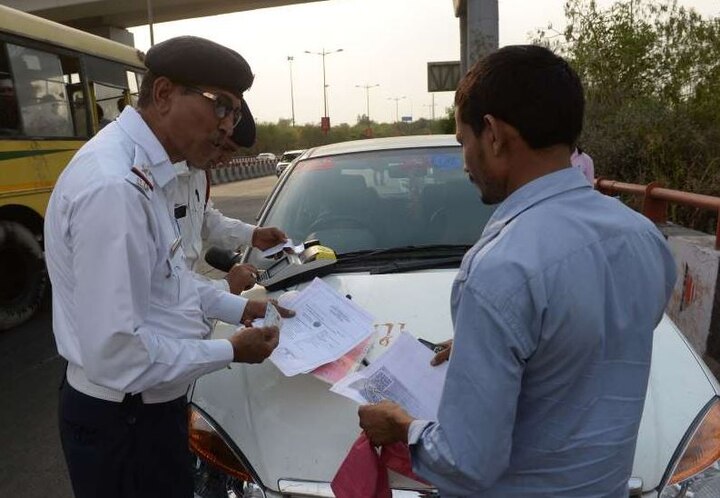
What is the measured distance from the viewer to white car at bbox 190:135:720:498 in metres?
1.74

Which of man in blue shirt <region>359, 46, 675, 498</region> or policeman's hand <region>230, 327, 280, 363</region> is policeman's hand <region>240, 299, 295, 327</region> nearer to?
policeman's hand <region>230, 327, 280, 363</region>

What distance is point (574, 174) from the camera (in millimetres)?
1193

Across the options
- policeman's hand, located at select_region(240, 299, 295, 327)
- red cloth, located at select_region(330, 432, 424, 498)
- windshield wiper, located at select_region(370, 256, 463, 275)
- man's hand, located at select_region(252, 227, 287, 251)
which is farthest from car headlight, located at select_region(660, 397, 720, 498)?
man's hand, located at select_region(252, 227, 287, 251)

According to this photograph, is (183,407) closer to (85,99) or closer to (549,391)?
(549,391)

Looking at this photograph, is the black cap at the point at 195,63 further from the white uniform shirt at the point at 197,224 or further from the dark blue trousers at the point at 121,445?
the dark blue trousers at the point at 121,445

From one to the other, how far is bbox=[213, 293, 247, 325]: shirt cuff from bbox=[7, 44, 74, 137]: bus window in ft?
17.0

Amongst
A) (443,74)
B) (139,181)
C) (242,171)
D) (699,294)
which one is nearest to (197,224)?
(139,181)

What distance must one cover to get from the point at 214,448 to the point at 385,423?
31.4 inches

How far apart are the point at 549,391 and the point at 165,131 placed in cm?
115

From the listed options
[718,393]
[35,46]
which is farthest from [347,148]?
[35,46]

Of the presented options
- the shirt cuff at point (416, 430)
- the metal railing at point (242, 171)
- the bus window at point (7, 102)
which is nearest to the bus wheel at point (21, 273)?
the bus window at point (7, 102)

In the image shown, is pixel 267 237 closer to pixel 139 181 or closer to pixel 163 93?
pixel 163 93

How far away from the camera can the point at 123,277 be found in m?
1.39

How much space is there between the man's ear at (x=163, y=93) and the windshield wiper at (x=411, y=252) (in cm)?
137
